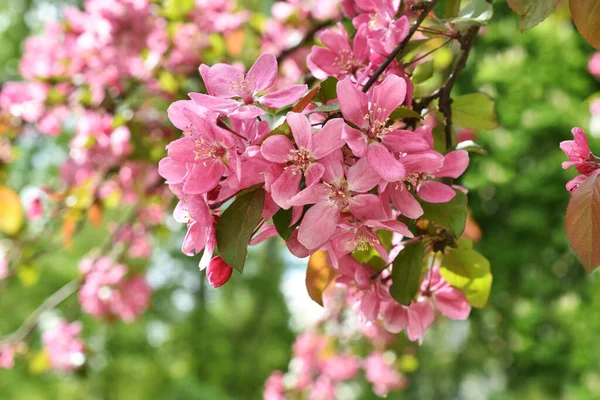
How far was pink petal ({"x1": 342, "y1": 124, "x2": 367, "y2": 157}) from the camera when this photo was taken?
481mm

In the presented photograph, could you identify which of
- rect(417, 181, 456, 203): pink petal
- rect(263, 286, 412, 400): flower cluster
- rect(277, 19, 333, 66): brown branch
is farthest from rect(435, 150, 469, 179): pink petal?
rect(263, 286, 412, 400): flower cluster

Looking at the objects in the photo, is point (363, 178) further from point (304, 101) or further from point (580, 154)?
point (580, 154)

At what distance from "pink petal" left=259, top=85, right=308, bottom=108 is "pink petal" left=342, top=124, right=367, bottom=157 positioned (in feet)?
0.23

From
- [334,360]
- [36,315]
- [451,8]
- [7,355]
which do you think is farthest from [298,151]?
[334,360]

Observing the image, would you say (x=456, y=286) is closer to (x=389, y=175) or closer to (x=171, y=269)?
(x=389, y=175)

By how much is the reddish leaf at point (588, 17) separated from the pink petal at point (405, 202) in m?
0.20

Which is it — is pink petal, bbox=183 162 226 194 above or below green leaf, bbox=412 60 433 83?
above

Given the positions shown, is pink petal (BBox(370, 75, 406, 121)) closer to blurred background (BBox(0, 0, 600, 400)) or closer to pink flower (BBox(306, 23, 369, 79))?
pink flower (BBox(306, 23, 369, 79))

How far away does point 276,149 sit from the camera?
1.60ft

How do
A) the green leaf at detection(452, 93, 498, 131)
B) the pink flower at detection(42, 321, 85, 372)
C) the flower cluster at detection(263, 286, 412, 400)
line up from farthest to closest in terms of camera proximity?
the flower cluster at detection(263, 286, 412, 400) → the pink flower at detection(42, 321, 85, 372) → the green leaf at detection(452, 93, 498, 131)

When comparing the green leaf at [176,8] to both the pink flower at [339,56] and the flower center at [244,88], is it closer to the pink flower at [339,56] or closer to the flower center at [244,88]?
the pink flower at [339,56]

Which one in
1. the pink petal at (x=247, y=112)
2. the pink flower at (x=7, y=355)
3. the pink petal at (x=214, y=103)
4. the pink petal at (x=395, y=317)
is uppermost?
the pink petal at (x=214, y=103)

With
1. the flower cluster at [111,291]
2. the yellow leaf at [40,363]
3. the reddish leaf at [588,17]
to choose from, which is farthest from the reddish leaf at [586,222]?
the flower cluster at [111,291]

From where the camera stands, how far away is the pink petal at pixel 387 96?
19.9 inches
